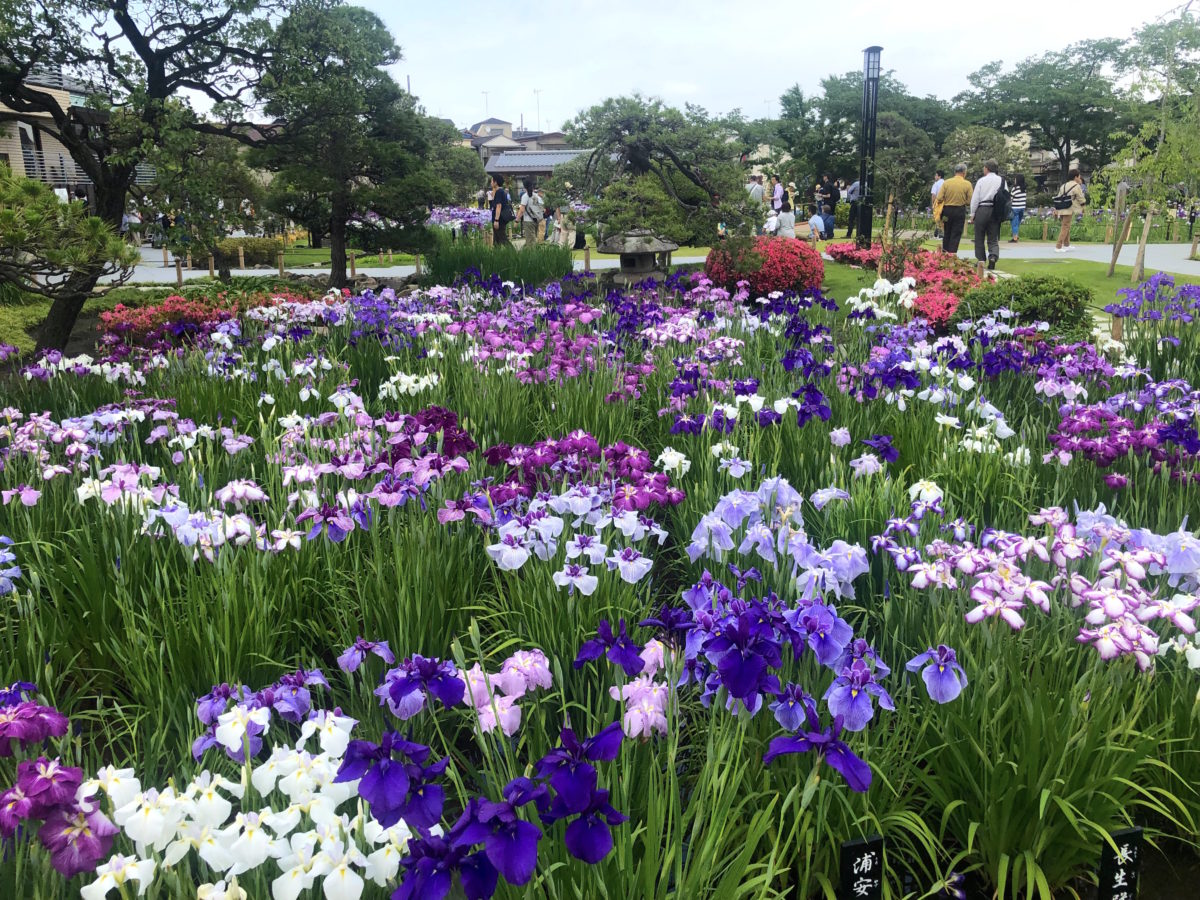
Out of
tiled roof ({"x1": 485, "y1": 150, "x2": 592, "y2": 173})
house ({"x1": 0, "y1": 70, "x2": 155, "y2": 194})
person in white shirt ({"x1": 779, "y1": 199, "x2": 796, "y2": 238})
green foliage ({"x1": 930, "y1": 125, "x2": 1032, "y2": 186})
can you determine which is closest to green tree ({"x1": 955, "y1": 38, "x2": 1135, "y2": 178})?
green foliage ({"x1": 930, "y1": 125, "x2": 1032, "y2": 186})

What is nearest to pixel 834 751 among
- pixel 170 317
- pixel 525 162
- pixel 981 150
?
pixel 170 317

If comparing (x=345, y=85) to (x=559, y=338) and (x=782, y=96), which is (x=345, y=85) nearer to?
(x=559, y=338)

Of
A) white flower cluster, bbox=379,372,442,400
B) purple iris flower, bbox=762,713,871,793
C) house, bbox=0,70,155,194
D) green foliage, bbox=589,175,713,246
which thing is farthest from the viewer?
house, bbox=0,70,155,194

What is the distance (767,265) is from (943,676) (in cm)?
1075

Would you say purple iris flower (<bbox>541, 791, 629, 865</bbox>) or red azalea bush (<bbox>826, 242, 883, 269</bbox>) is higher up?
red azalea bush (<bbox>826, 242, 883, 269</bbox>)

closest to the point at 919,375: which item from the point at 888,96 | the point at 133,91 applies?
the point at 133,91

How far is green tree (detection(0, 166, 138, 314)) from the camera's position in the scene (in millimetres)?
5445

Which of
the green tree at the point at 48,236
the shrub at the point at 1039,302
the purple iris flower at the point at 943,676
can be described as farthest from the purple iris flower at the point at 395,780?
the shrub at the point at 1039,302

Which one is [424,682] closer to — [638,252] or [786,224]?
[638,252]

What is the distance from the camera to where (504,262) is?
13.0m

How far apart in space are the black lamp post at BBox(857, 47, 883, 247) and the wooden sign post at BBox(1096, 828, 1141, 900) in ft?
50.2

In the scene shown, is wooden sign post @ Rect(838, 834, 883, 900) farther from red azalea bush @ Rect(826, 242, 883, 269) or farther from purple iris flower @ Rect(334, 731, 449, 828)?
red azalea bush @ Rect(826, 242, 883, 269)

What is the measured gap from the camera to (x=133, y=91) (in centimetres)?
916

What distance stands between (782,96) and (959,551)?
159 ft
